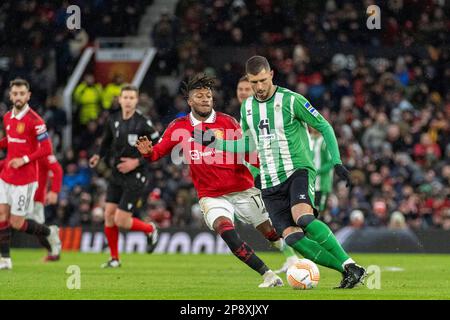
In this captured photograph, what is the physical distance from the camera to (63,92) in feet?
88.1

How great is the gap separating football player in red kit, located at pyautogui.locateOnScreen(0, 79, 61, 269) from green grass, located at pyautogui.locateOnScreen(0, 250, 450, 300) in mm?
728

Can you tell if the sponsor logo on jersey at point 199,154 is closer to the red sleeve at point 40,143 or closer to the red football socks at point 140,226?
the red sleeve at point 40,143

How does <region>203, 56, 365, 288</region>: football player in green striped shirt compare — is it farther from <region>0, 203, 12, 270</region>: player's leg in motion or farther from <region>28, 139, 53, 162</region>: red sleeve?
<region>0, 203, 12, 270</region>: player's leg in motion

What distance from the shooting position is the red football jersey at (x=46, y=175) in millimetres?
16219

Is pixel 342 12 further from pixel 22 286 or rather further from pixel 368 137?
pixel 22 286

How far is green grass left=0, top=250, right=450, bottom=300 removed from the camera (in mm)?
10375

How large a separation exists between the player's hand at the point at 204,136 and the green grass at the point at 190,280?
58.6 inches

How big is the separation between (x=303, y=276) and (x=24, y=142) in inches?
215

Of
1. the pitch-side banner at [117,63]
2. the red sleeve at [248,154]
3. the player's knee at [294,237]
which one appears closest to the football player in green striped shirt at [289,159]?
the player's knee at [294,237]

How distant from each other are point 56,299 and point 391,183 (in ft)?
43.7

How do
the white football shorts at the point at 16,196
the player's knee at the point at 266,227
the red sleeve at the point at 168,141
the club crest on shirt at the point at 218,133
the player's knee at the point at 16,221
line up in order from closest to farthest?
the red sleeve at the point at 168,141
the club crest on shirt at the point at 218,133
the player's knee at the point at 266,227
the white football shorts at the point at 16,196
the player's knee at the point at 16,221

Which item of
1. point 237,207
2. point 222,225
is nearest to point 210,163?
point 237,207

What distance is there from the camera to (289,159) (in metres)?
11.0

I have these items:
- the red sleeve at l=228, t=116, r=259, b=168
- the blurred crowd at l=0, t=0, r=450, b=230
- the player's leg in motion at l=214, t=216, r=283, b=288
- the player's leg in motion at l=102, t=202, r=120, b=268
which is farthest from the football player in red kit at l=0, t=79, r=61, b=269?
the blurred crowd at l=0, t=0, r=450, b=230
